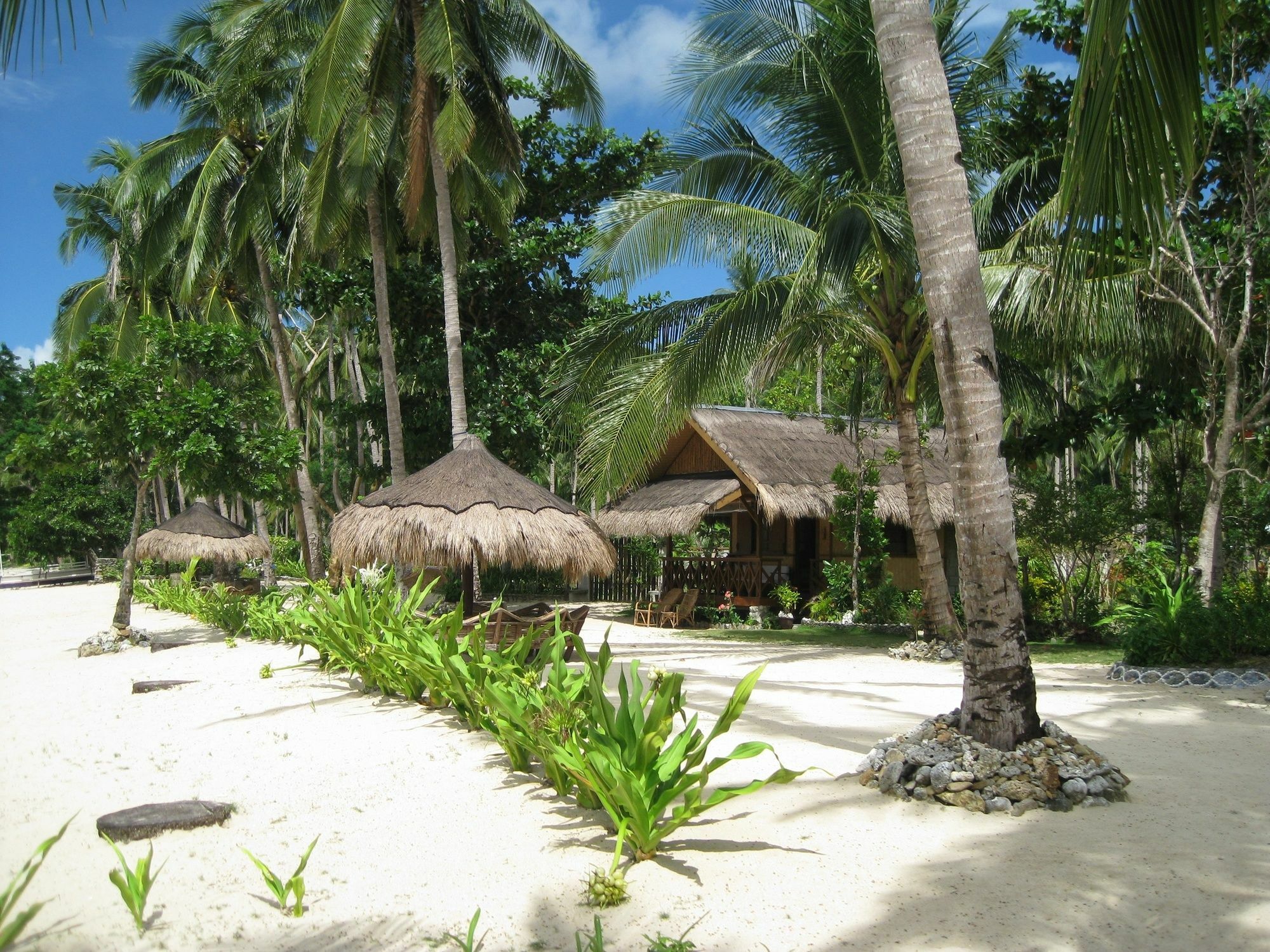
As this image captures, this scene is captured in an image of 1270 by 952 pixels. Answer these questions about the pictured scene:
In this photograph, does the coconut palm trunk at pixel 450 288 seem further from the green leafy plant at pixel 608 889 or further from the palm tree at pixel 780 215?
the green leafy plant at pixel 608 889

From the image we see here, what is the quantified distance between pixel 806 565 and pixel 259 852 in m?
14.6

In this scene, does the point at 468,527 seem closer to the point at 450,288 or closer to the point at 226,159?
the point at 450,288

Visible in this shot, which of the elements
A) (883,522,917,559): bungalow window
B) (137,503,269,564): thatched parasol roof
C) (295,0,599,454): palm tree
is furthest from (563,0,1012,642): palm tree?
(137,503,269,564): thatched parasol roof

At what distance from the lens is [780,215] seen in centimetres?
1195

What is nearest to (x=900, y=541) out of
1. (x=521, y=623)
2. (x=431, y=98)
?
(x=521, y=623)

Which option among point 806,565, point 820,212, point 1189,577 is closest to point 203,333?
point 820,212

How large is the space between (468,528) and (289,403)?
36.0 feet

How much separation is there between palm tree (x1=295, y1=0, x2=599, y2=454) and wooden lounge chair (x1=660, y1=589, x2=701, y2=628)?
503 cm

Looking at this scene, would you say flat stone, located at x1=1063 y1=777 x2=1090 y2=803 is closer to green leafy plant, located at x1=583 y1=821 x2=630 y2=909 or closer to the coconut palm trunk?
green leafy plant, located at x1=583 y1=821 x2=630 y2=909

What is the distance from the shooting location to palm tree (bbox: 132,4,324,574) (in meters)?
16.5

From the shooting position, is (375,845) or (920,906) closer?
(920,906)

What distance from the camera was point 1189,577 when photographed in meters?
10.6

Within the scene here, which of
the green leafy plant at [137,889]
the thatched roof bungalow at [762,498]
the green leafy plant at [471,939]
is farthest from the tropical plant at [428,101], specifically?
the green leafy plant at [471,939]

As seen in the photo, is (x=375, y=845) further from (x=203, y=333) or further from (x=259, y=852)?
(x=203, y=333)
